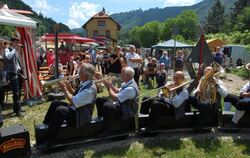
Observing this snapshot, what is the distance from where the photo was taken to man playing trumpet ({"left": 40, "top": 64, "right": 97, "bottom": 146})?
550 centimetres

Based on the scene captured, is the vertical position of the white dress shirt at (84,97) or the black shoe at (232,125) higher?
the white dress shirt at (84,97)

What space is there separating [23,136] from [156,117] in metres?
2.40

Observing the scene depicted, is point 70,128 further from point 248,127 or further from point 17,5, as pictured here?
point 17,5

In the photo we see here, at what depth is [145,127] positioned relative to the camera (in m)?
6.57

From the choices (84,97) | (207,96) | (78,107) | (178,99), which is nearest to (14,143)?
(78,107)

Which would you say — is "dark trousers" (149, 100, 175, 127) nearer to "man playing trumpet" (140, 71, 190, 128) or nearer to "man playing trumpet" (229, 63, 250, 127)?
"man playing trumpet" (140, 71, 190, 128)

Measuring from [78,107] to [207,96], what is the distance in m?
2.62

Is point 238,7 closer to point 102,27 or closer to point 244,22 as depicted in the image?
point 244,22

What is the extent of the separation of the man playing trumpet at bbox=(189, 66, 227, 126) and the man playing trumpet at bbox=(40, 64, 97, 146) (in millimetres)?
2143

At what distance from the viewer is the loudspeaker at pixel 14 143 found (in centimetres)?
512

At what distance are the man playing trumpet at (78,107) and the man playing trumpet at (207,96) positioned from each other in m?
2.14

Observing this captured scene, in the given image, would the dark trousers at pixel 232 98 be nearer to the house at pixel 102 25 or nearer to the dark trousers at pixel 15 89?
the dark trousers at pixel 15 89

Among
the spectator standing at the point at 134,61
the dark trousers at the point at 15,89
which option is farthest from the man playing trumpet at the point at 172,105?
the spectator standing at the point at 134,61

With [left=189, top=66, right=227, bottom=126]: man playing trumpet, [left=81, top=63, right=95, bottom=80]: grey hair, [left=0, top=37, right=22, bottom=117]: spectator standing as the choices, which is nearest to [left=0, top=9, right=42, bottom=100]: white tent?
[left=0, top=37, right=22, bottom=117]: spectator standing
